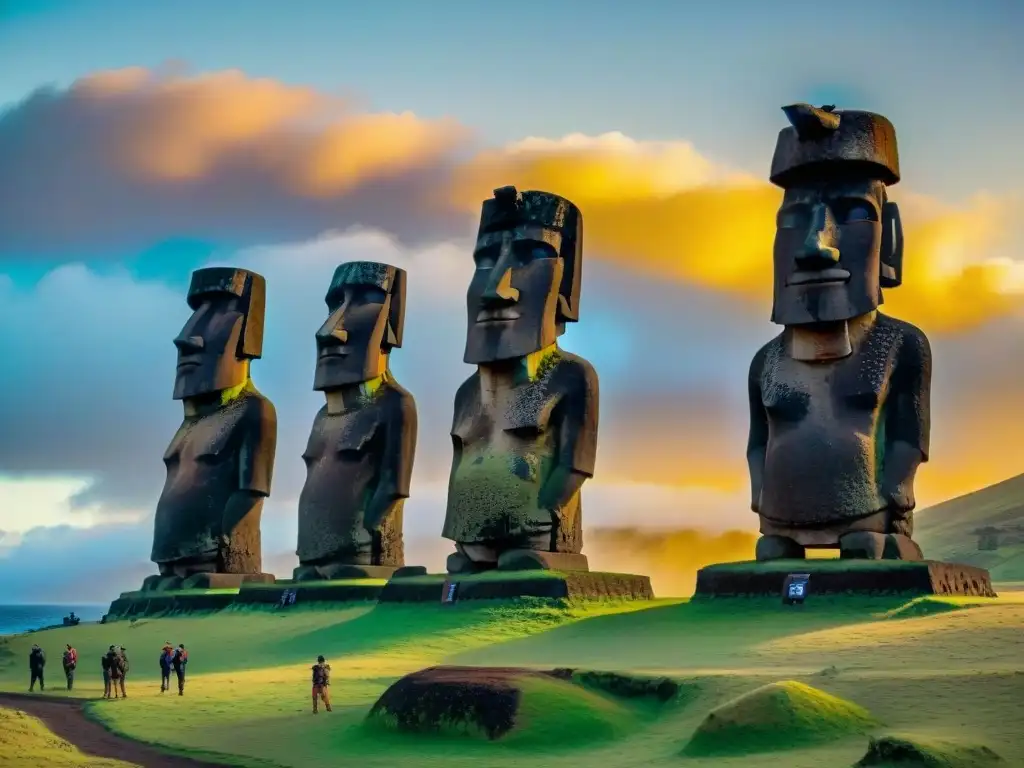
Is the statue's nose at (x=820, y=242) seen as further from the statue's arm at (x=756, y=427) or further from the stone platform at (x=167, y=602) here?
the stone platform at (x=167, y=602)

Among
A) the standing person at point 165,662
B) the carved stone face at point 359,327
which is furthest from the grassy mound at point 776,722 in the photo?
the carved stone face at point 359,327

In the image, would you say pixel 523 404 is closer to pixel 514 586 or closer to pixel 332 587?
pixel 514 586

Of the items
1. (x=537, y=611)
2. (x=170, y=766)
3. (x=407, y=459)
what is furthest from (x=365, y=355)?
(x=170, y=766)

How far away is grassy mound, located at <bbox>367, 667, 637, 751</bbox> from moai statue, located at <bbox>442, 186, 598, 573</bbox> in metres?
7.12

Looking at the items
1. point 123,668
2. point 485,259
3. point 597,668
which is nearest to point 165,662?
point 123,668

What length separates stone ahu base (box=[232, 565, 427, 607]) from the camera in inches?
925

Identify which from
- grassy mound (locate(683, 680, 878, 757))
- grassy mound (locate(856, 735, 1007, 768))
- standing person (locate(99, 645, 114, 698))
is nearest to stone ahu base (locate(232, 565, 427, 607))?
standing person (locate(99, 645, 114, 698))

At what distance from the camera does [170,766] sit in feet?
42.8

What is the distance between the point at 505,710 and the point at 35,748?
13.8 ft

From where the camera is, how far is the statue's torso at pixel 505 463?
21453mm

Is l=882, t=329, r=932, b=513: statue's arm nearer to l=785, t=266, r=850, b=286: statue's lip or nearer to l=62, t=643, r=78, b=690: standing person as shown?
l=785, t=266, r=850, b=286: statue's lip

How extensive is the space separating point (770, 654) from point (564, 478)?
629 centimetres

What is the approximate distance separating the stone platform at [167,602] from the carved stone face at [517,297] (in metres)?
6.72

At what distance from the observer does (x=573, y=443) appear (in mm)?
21672
